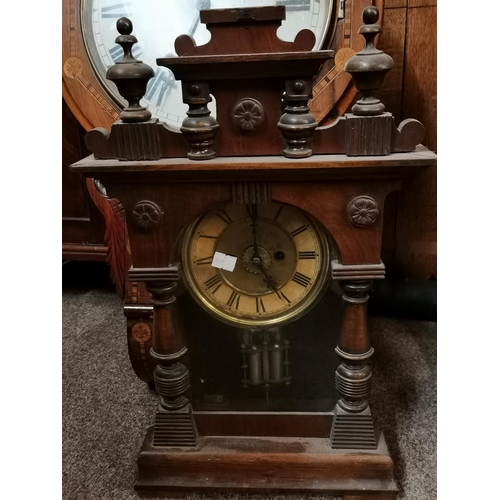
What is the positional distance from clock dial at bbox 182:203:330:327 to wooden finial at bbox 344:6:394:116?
236 mm

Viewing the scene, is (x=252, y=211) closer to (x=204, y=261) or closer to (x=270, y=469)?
(x=204, y=261)

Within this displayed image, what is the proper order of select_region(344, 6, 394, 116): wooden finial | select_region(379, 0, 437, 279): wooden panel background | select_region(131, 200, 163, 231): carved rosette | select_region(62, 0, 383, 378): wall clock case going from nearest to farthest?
1. select_region(344, 6, 394, 116): wooden finial
2. select_region(131, 200, 163, 231): carved rosette
3. select_region(62, 0, 383, 378): wall clock case
4. select_region(379, 0, 437, 279): wooden panel background

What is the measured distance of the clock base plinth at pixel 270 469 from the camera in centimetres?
109

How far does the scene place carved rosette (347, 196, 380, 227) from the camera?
0.95 m

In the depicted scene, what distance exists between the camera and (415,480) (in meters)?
1.13

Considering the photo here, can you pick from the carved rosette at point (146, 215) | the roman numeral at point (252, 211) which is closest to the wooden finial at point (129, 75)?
the carved rosette at point (146, 215)

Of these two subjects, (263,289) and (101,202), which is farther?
(101,202)

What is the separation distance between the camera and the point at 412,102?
4.62ft

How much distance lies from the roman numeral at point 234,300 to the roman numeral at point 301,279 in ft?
0.39

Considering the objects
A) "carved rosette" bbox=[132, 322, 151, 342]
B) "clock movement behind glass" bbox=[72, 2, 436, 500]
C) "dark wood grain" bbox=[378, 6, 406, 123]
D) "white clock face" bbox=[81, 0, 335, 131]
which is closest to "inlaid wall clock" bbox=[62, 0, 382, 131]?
"white clock face" bbox=[81, 0, 335, 131]

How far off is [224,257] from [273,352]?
9.2 inches

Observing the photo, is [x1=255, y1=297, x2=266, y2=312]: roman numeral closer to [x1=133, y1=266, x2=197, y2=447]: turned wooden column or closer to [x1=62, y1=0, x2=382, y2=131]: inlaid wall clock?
[x1=133, y1=266, x2=197, y2=447]: turned wooden column

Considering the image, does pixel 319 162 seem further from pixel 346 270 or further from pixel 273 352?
pixel 273 352

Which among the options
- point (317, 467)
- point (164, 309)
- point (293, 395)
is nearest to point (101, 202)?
point (164, 309)
